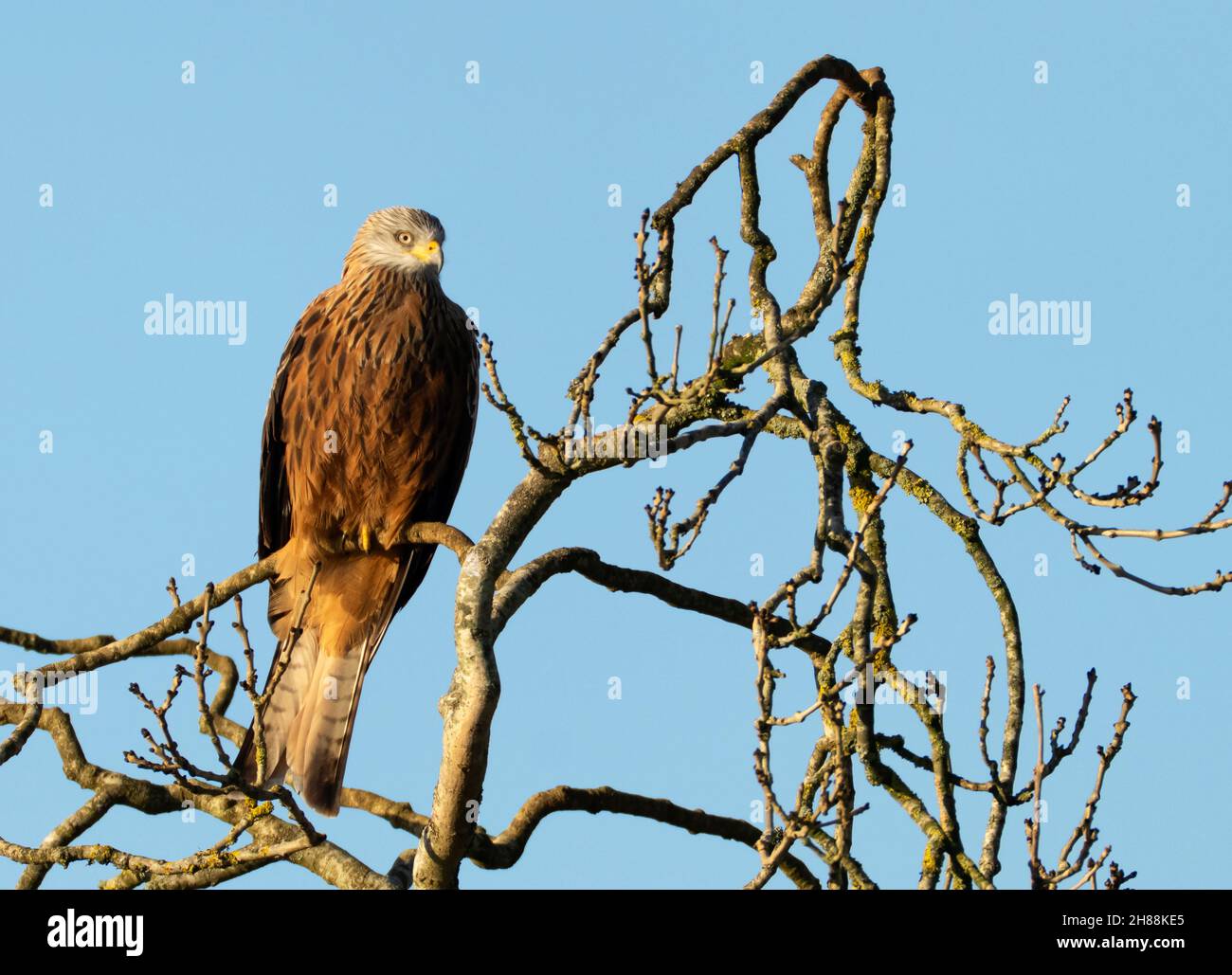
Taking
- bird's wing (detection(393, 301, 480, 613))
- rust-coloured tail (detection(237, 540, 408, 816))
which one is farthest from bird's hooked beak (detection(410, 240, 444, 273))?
rust-coloured tail (detection(237, 540, 408, 816))

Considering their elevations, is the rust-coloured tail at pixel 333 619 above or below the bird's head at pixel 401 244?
below

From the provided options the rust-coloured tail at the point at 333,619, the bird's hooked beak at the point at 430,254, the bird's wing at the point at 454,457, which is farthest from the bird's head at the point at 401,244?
the rust-coloured tail at the point at 333,619

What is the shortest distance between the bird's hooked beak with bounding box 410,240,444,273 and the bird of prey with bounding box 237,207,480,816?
0.03 metres

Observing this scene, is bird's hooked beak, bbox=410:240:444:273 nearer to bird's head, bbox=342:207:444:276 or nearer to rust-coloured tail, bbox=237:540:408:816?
bird's head, bbox=342:207:444:276

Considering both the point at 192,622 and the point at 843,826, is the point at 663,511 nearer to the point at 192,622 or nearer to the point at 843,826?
the point at 843,826

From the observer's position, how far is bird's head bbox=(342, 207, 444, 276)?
5.97 m

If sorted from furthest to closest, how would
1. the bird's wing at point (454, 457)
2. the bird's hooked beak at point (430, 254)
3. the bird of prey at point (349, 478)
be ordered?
the bird's hooked beak at point (430, 254)
the bird's wing at point (454, 457)
the bird of prey at point (349, 478)

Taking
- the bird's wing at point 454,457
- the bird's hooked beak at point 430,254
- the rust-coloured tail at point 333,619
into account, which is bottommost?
the rust-coloured tail at point 333,619

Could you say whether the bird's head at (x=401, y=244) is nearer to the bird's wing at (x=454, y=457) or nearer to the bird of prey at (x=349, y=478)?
the bird of prey at (x=349, y=478)

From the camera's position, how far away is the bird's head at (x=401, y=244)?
5973 millimetres

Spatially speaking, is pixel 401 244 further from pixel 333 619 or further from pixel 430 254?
pixel 333 619
